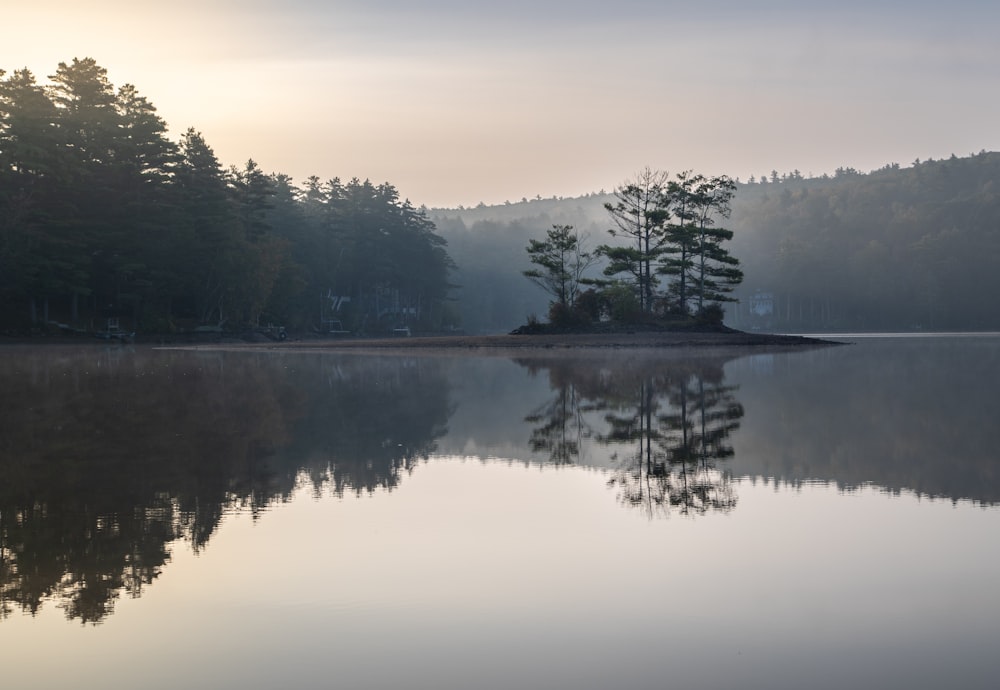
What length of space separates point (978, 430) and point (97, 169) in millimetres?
70123

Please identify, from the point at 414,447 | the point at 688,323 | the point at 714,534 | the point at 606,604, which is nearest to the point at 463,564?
the point at 606,604

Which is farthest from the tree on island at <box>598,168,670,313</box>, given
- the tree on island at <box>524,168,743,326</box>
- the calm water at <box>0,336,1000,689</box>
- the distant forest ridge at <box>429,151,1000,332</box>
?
the distant forest ridge at <box>429,151,1000,332</box>

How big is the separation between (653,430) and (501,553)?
28.7ft

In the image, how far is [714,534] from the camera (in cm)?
826

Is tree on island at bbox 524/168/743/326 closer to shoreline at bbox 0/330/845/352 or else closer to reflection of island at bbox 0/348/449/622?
shoreline at bbox 0/330/845/352

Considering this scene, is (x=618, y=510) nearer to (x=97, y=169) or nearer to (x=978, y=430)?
(x=978, y=430)

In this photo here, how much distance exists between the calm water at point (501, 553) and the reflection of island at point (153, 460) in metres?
0.06

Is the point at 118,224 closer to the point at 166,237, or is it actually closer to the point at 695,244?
the point at 166,237

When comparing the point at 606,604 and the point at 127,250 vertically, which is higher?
the point at 127,250

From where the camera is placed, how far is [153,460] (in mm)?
12664

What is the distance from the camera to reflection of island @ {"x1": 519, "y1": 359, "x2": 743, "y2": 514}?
10430mm

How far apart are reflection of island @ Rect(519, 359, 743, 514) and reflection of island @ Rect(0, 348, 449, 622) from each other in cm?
233

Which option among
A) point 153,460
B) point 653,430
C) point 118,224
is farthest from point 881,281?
point 153,460

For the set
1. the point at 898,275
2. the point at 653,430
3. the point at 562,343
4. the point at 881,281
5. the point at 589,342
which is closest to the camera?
the point at 653,430
